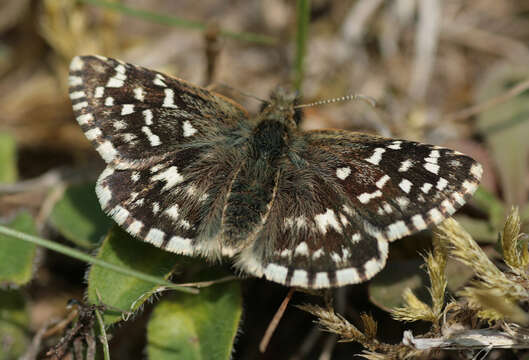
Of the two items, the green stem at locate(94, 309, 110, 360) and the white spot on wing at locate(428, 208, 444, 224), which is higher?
the white spot on wing at locate(428, 208, 444, 224)

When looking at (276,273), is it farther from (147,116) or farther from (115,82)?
(115,82)

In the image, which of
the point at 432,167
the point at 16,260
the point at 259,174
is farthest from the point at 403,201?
the point at 16,260

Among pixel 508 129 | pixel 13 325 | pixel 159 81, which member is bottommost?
pixel 13 325

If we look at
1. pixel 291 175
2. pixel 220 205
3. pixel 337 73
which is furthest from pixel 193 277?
pixel 337 73

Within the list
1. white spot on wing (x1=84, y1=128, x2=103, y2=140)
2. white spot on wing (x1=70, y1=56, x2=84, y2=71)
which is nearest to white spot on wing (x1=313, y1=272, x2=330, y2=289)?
white spot on wing (x1=84, y1=128, x2=103, y2=140)

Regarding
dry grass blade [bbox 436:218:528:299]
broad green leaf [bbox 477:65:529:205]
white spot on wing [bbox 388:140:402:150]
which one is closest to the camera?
dry grass blade [bbox 436:218:528:299]

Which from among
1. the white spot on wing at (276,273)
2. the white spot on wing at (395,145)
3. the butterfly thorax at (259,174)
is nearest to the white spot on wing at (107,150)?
the butterfly thorax at (259,174)

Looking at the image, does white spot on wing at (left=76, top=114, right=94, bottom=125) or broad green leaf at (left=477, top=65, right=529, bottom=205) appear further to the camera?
broad green leaf at (left=477, top=65, right=529, bottom=205)

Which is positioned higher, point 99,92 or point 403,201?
point 99,92

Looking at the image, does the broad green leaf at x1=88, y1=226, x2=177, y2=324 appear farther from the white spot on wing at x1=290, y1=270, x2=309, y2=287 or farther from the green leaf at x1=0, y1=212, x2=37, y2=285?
the white spot on wing at x1=290, y1=270, x2=309, y2=287
